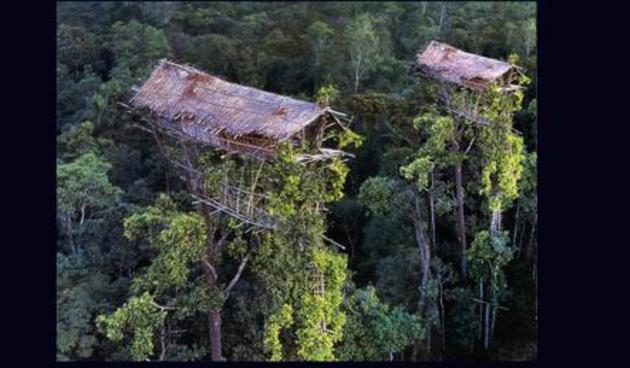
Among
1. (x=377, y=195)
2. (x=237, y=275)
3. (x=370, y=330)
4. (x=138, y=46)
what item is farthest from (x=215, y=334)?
(x=138, y=46)

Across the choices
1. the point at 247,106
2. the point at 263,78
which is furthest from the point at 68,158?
the point at 247,106

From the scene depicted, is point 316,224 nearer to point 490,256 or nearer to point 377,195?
point 377,195

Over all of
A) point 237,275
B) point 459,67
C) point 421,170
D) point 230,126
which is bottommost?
point 237,275

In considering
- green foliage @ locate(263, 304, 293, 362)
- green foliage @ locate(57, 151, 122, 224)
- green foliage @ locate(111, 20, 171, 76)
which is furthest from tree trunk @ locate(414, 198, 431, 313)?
green foliage @ locate(111, 20, 171, 76)

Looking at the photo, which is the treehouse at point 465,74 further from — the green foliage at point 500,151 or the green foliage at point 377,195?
the green foliage at point 377,195

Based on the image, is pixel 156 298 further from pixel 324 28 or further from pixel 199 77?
pixel 324 28

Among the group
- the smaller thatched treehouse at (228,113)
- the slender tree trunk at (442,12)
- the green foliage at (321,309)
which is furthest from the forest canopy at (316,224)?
the slender tree trunk at (442,12)
